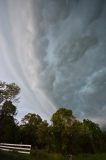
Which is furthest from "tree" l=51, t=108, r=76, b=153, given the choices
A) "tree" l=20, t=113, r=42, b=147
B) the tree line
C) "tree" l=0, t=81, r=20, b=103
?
"tree" l=0, t=81, r=20, b=103

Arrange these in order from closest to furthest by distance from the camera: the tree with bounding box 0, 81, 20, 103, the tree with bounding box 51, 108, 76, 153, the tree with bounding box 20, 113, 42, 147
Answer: the tree with bounding box 0, 81, 20, 103 < the tree with bounding box 51, 108, 76, 153 < the tree with bounding box 20, 113, 42, 147

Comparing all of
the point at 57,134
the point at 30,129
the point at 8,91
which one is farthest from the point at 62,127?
the point at 8,91

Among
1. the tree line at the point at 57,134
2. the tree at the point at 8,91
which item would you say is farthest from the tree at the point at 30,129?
the tree at the point at 8,91

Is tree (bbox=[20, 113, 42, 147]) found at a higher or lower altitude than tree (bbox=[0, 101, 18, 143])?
higher

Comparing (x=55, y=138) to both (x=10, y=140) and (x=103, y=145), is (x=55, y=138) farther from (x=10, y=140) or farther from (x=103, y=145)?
(x=103, y=145)

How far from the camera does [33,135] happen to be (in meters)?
107

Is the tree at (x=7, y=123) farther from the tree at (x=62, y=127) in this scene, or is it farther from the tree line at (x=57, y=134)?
the tree at (x=62, y=127)

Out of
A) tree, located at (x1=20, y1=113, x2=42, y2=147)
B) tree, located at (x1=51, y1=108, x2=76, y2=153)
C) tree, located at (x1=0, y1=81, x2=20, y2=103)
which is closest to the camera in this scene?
tree, located at (x1=0, y1=81, x2=20, y2=103)

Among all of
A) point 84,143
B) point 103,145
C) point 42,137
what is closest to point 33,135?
point 42,137

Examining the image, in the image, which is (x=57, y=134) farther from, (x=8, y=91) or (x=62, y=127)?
(x=8, y=91)

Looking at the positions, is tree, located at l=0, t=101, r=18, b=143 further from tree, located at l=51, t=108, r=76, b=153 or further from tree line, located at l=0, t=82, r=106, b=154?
tree, located at l=51, t=108, r=76, b=153

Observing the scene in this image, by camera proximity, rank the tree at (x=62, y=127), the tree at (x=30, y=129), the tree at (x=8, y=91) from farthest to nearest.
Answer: the tree at (x=30, y=129)
the tree at (x=62, y=127)
the tree at (x=8, y=91)

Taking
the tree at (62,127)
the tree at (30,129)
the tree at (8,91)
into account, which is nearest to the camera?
the tree at (8,91)

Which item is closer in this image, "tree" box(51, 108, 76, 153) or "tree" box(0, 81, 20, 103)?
"tree" box(0, 81, 20, 103)
